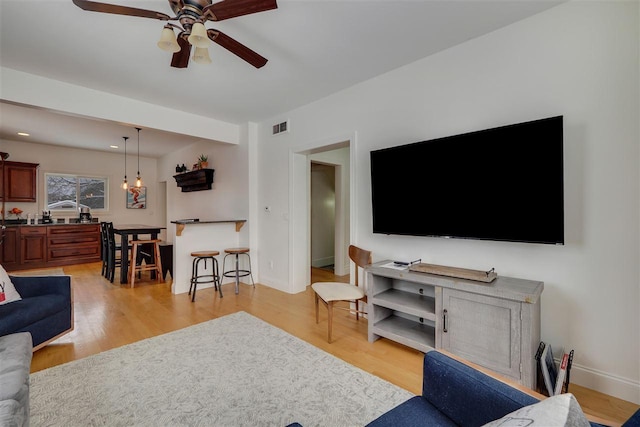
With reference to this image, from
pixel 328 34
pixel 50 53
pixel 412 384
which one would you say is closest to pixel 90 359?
pixel 412 384

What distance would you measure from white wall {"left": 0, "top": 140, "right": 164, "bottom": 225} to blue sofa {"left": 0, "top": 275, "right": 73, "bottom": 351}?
201 inches

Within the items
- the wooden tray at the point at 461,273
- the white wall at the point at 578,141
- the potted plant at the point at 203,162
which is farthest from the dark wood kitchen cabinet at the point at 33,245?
the white wall at the point at 578,141

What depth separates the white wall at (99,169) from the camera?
6.11 metres

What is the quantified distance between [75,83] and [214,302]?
10.3 ft

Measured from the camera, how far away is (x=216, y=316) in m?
3.26

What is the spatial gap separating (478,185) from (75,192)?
855 cm

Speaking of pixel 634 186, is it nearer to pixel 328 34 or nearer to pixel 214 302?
pixel 328 34

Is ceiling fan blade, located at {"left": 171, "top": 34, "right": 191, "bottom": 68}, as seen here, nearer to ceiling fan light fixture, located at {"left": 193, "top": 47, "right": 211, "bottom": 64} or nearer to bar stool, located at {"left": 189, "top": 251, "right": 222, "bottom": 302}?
ceiling fan light fixture, located at {"left": 193, "top": 47, "right": 211, "bottom": 64}

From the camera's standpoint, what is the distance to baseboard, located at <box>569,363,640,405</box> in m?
1.78

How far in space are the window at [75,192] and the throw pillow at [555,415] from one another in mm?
8848

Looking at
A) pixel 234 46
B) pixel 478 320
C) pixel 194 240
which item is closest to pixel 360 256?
pixel 478 320

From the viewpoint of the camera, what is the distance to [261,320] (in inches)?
123

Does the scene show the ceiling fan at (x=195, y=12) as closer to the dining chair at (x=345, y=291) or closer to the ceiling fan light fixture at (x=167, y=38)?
the ceiling fan light fixture at (x=167, y=38)

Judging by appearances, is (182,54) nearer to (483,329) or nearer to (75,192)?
(483,329)
